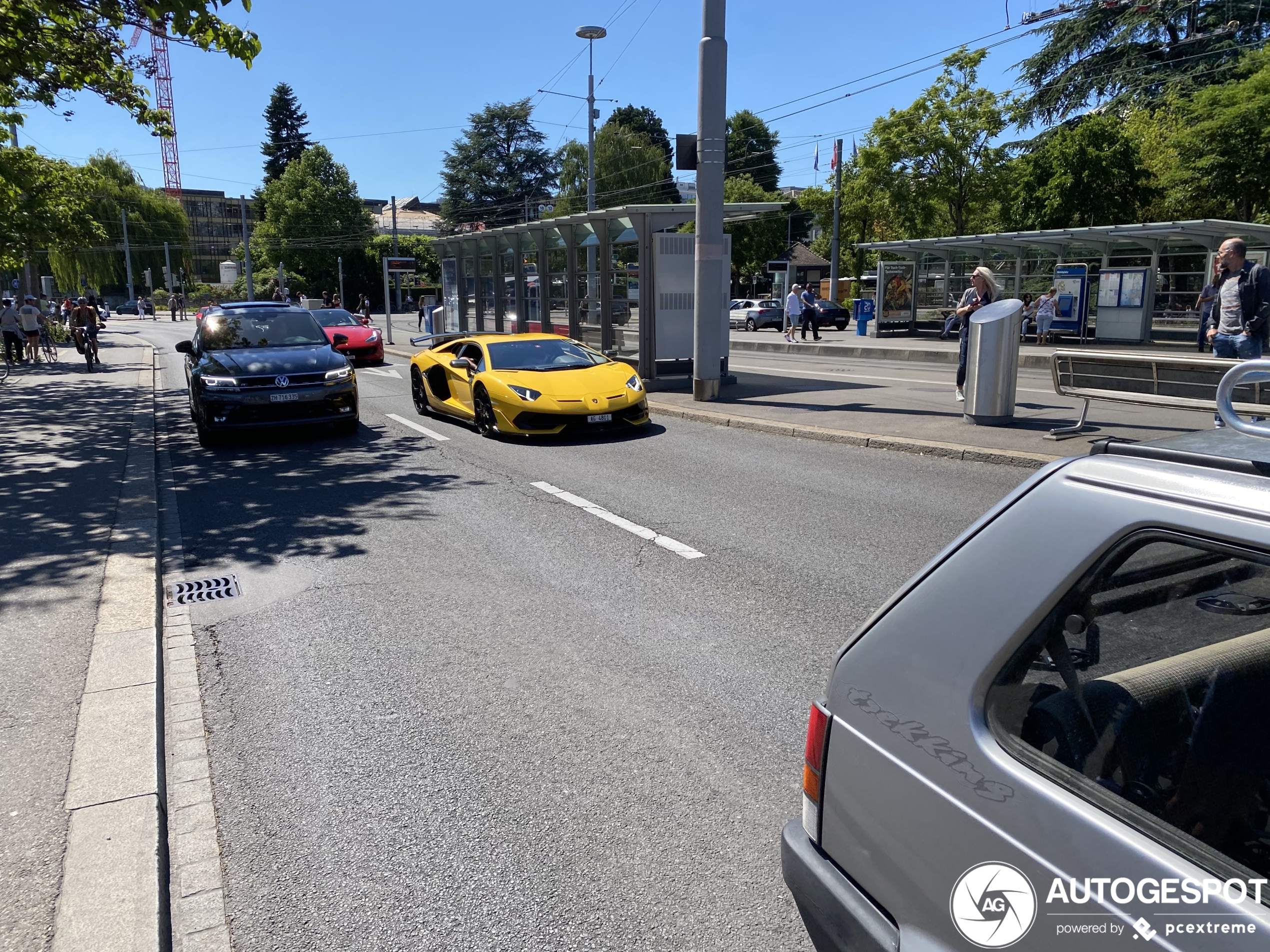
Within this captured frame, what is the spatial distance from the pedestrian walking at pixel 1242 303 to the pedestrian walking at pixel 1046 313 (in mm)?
18655

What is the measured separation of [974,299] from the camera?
11.6 meters

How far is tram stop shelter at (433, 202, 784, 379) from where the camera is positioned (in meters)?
16.0

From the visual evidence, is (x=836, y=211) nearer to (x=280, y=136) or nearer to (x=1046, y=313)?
(x=1046, y=313)

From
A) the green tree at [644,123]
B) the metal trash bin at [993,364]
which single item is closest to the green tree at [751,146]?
the green tree at [644,123]

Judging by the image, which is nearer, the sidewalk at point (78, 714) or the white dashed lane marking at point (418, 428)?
the sidewalk at point (78, 714)

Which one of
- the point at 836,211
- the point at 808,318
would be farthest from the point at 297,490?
the point at 836,211

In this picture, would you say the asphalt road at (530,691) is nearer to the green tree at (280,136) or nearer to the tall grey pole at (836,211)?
the tall grey pole at (836,211)

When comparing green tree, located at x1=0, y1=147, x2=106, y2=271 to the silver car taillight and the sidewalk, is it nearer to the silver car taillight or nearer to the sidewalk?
the sidewalk

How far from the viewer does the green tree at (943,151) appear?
36438 mm

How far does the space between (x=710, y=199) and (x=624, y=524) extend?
745cm

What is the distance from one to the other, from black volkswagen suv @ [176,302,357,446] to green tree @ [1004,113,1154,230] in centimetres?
3122

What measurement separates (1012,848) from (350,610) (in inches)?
175

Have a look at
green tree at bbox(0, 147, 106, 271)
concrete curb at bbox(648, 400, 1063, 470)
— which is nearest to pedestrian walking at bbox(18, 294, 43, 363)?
green tree at bbox(0, 147, 106, 271)

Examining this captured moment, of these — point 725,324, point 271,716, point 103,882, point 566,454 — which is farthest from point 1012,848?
point 725,324
